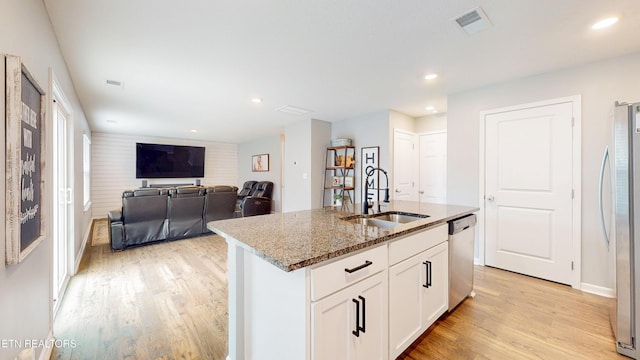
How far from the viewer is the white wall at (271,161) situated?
757 cm

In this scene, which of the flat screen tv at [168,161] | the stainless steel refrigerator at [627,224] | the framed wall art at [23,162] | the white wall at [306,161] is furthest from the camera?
the flat screen tv at [168,161]

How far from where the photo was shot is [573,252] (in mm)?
2740

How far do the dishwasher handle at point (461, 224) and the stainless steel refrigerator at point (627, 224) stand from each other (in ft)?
2.95

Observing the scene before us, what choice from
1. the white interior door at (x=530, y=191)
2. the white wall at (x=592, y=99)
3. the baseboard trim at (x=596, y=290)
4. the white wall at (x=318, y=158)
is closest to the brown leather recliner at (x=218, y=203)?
the white wall at (x=318, y=158)

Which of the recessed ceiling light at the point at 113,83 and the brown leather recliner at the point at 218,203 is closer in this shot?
the recessed ceiling light at the point at 113,83

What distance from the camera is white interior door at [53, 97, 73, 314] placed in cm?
263

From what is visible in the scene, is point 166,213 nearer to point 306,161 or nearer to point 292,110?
point 306,161

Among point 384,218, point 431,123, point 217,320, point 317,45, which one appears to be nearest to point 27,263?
point 217,320

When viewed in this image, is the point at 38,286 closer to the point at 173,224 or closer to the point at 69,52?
the point at 69,52

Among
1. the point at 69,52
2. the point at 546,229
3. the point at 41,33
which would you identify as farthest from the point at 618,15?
the point at 69,52

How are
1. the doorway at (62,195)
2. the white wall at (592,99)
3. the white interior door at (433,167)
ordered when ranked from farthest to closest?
1. the white interior door at (433,167)
2. the doorway at (62,195)
3. the white wall at (592,99)

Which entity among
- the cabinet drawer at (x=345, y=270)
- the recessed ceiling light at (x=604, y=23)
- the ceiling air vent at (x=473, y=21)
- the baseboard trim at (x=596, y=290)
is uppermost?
the recessed ceiling light at (x=604, y=23)

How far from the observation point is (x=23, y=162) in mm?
1277

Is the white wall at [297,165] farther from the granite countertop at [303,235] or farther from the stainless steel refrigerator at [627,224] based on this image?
the stainless steel refrigerator at [627,224]
